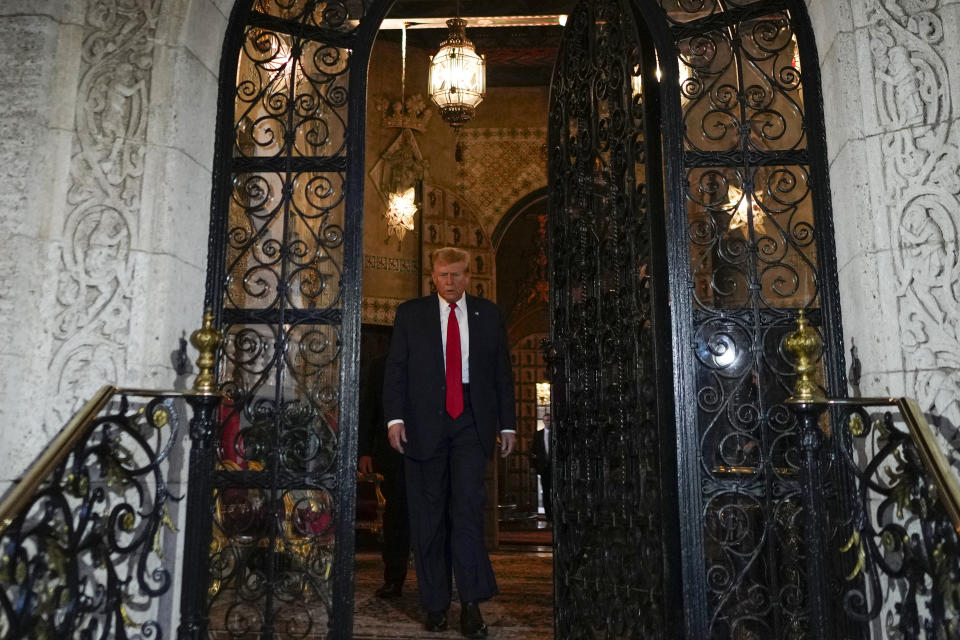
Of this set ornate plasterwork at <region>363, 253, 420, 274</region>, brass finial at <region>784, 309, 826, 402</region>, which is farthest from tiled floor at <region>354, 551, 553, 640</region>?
ornate plasterwork at <region>363, 253, 420, 274</region>

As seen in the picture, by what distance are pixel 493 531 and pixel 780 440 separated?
6.49 m

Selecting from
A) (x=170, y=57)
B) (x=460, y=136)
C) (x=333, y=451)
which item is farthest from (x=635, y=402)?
(x=460, y=136)

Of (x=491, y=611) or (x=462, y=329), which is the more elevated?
(x=462, y=329)

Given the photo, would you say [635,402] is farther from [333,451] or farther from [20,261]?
[20,261]

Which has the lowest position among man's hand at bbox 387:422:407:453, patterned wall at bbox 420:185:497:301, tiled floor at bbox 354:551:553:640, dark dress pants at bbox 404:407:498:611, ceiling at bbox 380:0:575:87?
tiled floor at bbox 354:551:553:640

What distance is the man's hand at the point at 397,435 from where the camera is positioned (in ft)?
13.8

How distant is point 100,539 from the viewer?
2967 millimetres

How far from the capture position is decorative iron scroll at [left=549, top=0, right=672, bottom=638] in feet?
12.4

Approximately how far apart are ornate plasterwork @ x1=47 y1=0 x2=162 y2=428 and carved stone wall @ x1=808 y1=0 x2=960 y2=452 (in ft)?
9.95

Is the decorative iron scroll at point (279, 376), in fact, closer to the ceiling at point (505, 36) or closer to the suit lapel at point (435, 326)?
the suit lapel at point (435, 326)

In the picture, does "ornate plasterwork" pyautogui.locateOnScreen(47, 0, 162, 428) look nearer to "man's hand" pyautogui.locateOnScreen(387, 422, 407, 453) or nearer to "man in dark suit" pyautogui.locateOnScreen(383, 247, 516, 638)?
"man's hand" pyautogui.locateOnScreen(387, 422, 407, 453)

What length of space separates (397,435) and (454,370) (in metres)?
0.45

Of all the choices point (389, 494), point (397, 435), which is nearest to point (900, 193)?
point (397, 435)

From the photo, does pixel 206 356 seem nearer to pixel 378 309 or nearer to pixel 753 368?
pixel 753 368
